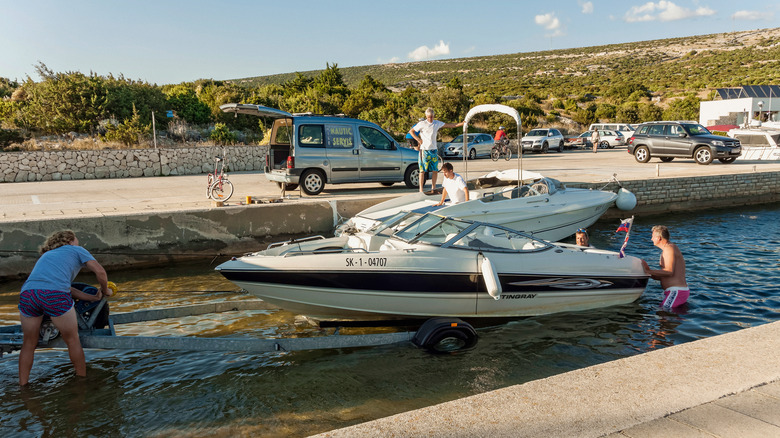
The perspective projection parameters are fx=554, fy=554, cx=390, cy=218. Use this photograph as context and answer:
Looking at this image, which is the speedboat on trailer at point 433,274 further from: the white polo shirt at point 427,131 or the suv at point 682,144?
the suv at point 682,144

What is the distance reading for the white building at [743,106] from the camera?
4453 cm

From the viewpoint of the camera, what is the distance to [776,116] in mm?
45812

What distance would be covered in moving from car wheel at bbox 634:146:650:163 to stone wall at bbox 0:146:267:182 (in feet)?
54.2

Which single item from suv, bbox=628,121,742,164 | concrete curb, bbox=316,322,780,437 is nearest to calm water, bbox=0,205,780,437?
concrete curb, bbox=316,322,780,437

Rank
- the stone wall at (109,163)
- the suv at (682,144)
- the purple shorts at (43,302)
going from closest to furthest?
the purple shorts at (43,302) < the stone wall at (109,163) < the suv at (682,144)

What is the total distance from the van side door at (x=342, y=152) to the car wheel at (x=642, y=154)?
14.6 metres

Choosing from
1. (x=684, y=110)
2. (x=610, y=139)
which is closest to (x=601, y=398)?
(x=610, y=139)

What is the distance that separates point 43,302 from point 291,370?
8.20 feet

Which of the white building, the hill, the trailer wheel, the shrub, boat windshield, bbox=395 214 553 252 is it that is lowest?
the trailer wheel

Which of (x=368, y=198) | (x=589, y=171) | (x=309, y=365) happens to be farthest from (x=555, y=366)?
(x=589, y=171)

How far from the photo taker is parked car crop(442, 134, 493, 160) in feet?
95.6

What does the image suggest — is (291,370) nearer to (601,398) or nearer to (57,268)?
(57,268)

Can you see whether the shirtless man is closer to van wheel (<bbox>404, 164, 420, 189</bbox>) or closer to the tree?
van wheel (<bbox>404, 164, 420, 189</bbox>)

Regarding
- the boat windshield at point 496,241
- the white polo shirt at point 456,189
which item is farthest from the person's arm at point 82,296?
the white polo shirt at point 456,189
